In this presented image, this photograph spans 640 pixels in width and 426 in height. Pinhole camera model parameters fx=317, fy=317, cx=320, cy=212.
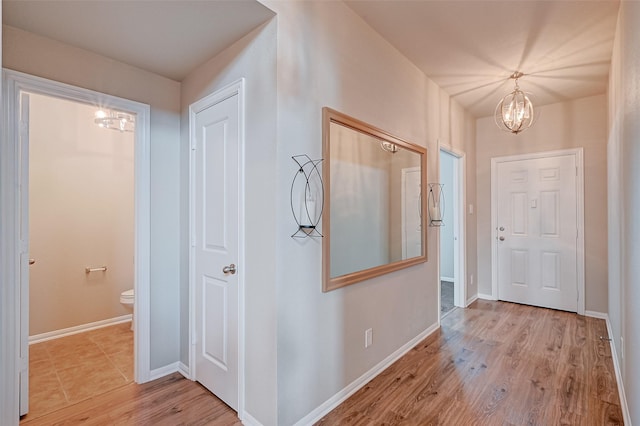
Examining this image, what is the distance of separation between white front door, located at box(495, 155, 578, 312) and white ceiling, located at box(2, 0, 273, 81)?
13.1 feet

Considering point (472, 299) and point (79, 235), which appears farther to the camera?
point (472, 299)

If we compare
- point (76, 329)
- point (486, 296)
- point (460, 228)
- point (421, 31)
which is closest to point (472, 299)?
point (486, 296)

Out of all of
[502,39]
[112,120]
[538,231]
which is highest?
[502,39]

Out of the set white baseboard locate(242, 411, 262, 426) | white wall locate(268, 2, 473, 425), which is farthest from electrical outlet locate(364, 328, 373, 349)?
white baseboard locate(242, 411, 262, 426)

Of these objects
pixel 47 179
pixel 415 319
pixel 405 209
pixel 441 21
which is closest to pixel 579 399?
pixel 415 319

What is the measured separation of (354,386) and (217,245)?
1.38m

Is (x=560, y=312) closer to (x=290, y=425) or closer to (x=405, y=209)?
(x=405, y=209)

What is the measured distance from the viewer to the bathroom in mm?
3080

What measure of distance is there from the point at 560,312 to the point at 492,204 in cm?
156

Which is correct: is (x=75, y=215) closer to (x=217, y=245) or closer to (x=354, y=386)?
(x=217, y=245)

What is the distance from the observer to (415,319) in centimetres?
301

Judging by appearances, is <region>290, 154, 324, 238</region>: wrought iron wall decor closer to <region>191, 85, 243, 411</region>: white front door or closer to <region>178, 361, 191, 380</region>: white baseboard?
<region>191, 85, 243, 411</region>: white front door

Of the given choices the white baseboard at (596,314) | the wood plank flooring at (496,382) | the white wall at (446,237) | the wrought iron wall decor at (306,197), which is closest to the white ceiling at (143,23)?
the wrought iron wall decor at (306,197)

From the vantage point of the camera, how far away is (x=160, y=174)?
251 cm
